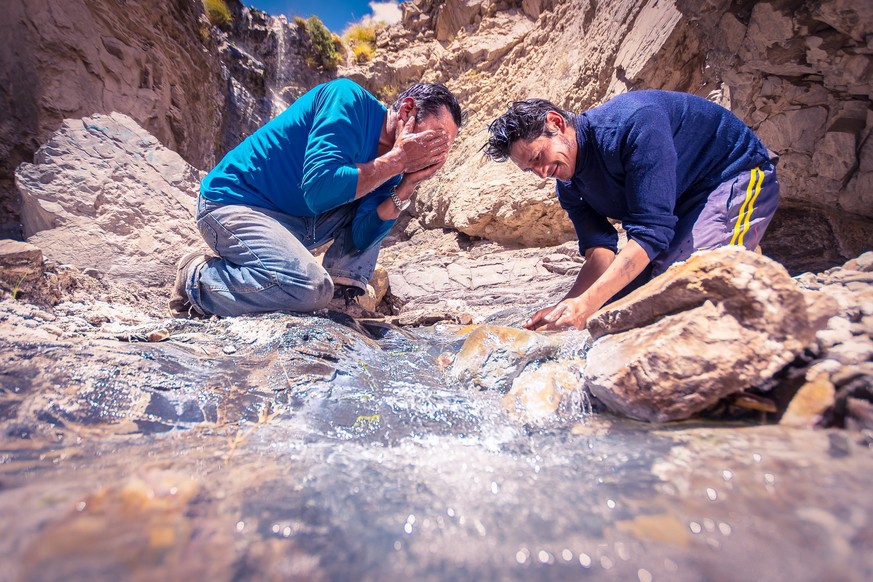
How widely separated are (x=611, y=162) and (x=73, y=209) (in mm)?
3113

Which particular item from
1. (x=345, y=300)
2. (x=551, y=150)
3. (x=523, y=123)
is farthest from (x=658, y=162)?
(x=345, y=300)

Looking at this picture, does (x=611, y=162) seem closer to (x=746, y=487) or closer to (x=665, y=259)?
(x=665, y=259)

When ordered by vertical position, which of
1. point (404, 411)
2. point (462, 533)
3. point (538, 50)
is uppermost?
point (538, 50)

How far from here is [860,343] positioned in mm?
769

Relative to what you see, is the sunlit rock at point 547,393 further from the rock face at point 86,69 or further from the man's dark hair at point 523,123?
the rock face at point 86,69

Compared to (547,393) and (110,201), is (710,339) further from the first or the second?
(110,201)

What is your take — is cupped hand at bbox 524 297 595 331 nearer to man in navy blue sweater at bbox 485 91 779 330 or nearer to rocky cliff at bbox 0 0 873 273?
man in navy blue sweater at bbox 485 91 779 330

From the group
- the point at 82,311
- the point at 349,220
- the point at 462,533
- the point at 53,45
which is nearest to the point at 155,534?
the point at 462,533

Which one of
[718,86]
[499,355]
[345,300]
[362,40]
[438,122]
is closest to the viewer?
[499,355]

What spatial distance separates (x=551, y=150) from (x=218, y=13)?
303 inches

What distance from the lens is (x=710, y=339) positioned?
820mm

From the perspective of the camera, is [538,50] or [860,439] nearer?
[860,439]

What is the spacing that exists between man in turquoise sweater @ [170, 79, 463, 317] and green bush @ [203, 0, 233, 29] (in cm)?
655

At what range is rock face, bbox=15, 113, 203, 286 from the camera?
2531 millimetres
